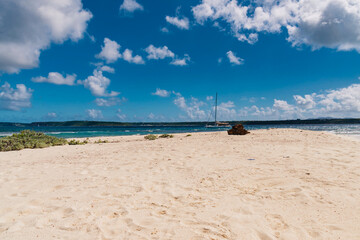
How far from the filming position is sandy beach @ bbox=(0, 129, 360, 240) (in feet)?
10.3

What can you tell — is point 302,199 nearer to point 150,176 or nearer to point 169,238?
point 169,238

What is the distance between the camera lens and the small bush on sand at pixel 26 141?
1287 cm

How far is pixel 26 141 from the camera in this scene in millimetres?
14266

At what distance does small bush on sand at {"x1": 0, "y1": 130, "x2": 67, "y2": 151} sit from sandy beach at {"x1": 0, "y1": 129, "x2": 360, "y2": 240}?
7.36 metres

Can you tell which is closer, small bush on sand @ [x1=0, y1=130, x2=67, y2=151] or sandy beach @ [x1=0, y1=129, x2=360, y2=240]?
sandy beach @ [x1=0, y1=129, x2=360, y2=240]

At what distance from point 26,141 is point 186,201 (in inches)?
574

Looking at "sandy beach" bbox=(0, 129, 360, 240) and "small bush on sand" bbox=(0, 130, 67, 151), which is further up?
"small bush on sand" bbox=(0, 130, 67, 151)

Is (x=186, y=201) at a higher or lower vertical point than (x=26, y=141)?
lower

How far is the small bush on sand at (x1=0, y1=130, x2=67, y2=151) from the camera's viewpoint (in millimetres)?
12870

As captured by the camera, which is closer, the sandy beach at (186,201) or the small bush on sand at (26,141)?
the sandy beach at (186,201)

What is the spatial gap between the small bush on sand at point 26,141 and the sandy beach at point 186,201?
290 inches

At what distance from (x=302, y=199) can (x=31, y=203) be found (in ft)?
17.8

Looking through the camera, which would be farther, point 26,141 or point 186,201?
point 26,141

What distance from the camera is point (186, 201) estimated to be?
424 cm
